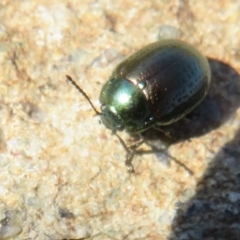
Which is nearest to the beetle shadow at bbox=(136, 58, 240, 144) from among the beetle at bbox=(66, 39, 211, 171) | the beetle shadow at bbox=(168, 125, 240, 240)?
the beetle at bbox=(66, 39, 211, 171)

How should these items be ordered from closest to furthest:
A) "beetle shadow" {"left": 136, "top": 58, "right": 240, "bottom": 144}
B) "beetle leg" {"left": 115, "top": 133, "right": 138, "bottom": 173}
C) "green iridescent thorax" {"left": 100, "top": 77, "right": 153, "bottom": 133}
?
"green iridescent thorax" {"left": 100, "top": 77, "right": 153, "bottom": 133}
"beetle leg" {"left": 115, "top": 133, "right": 138, "bottom": 173}
"beetle shadow" {"left": 136, "top": 58, "right": 240, "bottom": 144}

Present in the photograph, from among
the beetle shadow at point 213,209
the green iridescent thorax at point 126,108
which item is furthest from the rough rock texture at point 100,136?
the green iridescent thorax at point 126,108

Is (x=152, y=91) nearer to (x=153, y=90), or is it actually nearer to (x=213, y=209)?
(x=153, y=90)

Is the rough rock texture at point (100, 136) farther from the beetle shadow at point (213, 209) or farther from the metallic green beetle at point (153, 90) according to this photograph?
the metallic green beetle at point (153, 90)

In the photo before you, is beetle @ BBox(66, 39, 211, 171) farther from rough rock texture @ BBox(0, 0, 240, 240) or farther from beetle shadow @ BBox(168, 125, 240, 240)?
beetle shadow @ BBox(168, 125, 240, 240)

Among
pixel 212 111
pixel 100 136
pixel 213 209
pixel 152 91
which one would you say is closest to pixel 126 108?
pixel 152 91

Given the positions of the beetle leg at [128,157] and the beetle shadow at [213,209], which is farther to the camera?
the beetle leg at [128,157]
